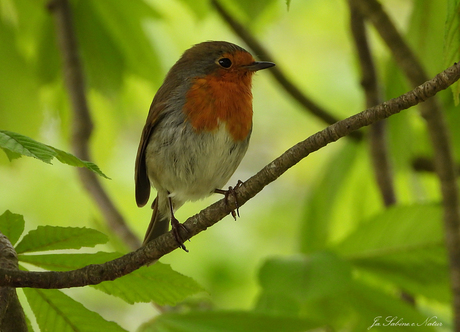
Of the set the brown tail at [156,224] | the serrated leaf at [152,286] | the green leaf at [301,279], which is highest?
the brown tail at [156,224]

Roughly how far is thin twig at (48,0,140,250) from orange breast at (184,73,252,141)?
2.68 ft

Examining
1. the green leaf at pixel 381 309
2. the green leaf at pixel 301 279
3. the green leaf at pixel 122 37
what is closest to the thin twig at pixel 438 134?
the green leaf at pixel 381 309

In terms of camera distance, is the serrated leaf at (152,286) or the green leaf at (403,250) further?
the green leaf at (403,250)

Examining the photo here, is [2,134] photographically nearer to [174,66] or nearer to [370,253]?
[370,253]

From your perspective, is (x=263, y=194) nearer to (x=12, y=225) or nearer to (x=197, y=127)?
(x=197, y=127)

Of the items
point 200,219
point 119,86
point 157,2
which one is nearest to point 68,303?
point 200,219

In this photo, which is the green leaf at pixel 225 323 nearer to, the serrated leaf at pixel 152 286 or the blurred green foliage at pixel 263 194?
the blurred green foliage at pixel 263 194

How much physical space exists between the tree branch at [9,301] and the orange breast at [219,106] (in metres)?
1.85

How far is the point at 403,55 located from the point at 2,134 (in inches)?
83.7

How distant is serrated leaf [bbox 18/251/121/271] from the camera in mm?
1696

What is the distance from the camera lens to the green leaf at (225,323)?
2.22 meters

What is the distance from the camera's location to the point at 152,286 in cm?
183

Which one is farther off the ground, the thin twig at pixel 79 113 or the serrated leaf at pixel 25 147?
the thin twig at pixel 79 113

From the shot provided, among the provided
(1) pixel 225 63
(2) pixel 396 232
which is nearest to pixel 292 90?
(1) pixel 225 63
